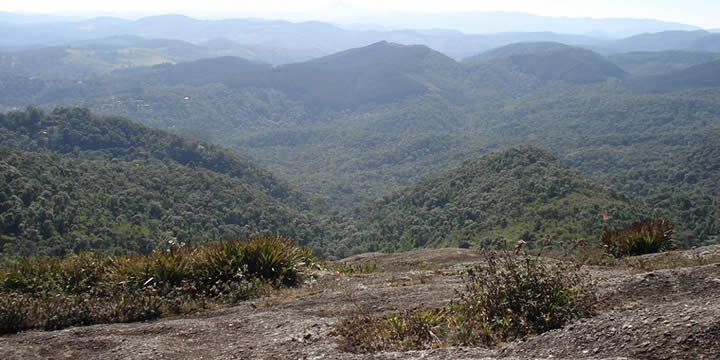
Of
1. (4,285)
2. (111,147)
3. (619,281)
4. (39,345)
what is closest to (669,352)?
(619,281)

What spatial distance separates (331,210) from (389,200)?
18326mm

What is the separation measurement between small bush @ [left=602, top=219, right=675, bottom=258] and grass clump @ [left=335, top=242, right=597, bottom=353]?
523 cm

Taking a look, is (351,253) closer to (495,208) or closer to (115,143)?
(495,208)

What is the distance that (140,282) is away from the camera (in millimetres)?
8836

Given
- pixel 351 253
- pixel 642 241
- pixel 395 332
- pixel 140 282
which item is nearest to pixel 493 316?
pixel 395 332

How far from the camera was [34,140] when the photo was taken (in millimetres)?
85875

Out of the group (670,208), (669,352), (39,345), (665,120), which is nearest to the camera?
(669,352)

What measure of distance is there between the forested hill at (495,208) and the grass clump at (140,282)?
30252 mm

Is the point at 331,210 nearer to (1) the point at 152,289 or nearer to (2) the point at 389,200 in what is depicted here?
(2) the point at 389,200

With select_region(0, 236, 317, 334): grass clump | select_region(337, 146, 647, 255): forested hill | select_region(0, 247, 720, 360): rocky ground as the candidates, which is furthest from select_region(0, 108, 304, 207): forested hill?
select_region(0, 247, 720, 360): rocky ground

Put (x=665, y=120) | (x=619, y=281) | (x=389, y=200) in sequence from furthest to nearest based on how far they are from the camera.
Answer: (x=665, y=120) → (x=389, y=200) → (x=619, y=281)

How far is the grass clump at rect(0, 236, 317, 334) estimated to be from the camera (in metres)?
7.43

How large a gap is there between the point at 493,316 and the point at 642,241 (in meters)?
6.84

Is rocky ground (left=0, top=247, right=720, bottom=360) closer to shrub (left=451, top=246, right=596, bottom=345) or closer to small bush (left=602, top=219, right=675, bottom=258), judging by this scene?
shrub (left=451, top=246, right=596, bottom=345)
